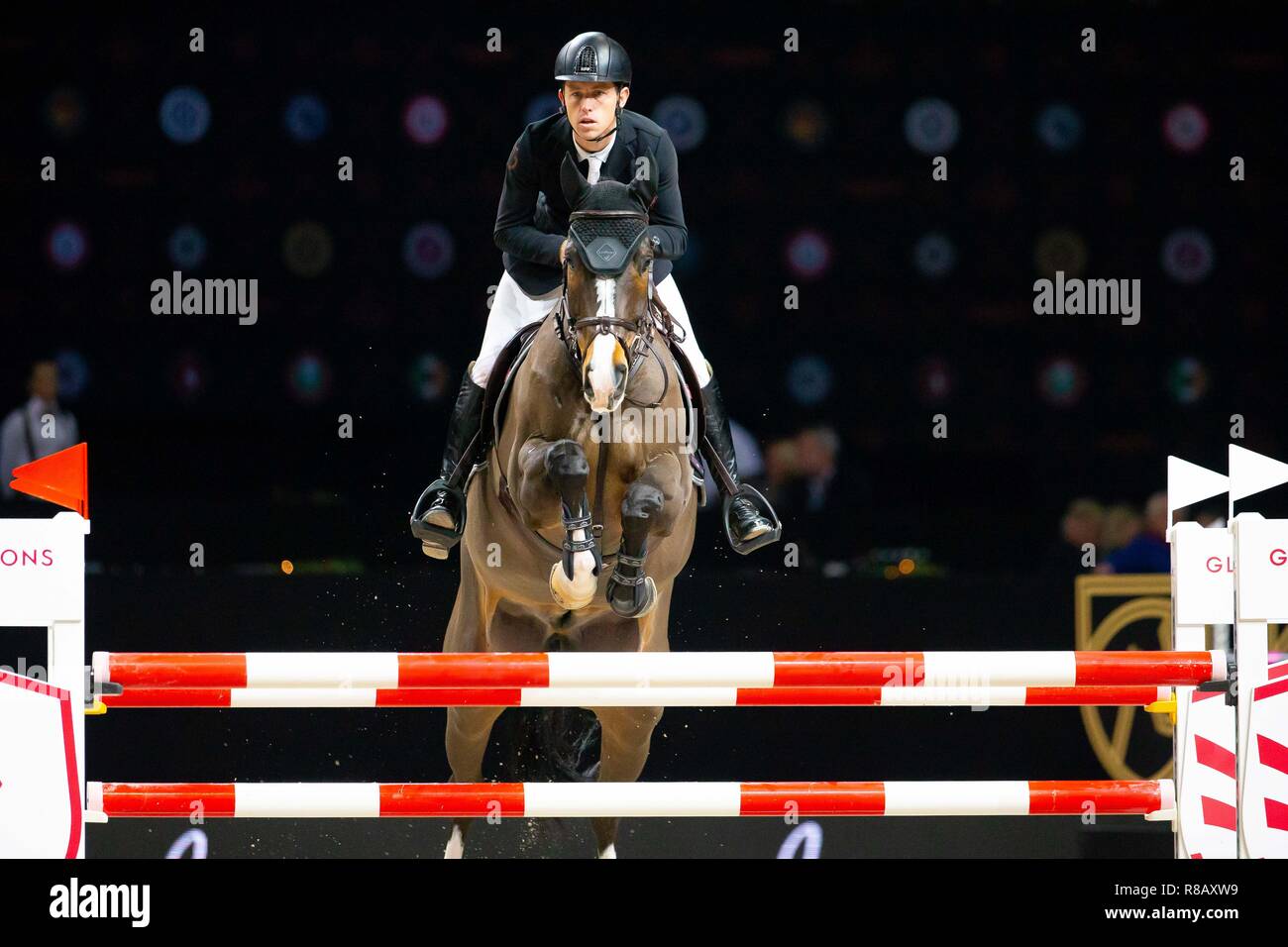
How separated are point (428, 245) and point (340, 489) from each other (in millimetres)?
1550

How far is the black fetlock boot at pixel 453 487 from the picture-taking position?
16.9ft

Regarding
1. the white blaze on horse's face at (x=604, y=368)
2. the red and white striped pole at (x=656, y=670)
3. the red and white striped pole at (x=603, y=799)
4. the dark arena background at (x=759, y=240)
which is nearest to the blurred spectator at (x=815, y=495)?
the dark arena background at (x=759, y=240)

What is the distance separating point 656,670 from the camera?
12.5 feet

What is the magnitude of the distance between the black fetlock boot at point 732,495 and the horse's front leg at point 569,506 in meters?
0.57

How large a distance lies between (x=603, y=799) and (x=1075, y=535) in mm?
4293

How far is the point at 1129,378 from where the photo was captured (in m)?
9.34

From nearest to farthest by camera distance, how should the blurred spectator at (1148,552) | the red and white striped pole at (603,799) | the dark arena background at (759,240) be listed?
the red and white striped pole at (603,799)
the blurred spectator at (1148,552)
the dark arena background at (759,240)

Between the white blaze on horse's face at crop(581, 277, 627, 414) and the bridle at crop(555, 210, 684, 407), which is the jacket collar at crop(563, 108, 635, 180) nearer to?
the bridle at crop(555, 210, 684, 407)

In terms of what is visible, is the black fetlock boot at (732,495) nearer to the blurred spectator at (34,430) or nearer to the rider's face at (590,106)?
the rider's face at (590,106)

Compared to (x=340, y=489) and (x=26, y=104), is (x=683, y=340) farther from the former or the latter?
(x=26, y=104)

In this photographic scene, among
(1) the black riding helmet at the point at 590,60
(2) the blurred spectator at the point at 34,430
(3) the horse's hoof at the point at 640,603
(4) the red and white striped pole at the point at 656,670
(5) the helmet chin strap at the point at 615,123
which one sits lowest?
(4) the red and white striped pole at the point at 656,670

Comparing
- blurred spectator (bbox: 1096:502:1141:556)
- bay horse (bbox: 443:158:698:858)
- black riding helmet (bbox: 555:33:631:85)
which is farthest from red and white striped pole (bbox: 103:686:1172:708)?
blurred spectator (bbox: 1096:502:1141:556)

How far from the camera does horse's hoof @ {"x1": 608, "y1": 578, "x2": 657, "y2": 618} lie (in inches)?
184
